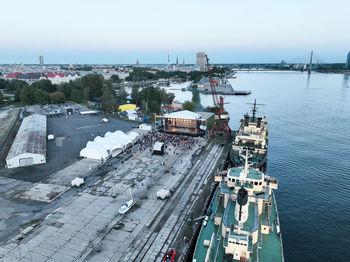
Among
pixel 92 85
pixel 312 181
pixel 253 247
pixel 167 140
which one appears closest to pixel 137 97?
pixel 92 85

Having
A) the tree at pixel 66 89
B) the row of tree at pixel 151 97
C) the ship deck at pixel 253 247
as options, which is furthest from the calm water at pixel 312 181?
the tree at pixel 66 89

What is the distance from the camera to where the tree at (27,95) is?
110062 millimetres

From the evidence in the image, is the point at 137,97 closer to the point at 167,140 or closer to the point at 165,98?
the point at 165,98

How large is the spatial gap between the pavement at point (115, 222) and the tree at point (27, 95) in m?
92.5

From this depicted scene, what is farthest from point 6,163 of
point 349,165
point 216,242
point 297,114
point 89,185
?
point 297,114

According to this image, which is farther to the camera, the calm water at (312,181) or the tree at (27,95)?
the tree at (27,95)

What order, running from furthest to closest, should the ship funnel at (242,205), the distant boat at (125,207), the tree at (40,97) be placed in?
the tree at (40,97) → the distant boat at (125,207) → the ship funnel at (242,205)

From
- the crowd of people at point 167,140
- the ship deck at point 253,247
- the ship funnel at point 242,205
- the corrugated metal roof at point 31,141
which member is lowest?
the ship deck at point 253,247

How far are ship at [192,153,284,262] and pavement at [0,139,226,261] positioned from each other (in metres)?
5.21

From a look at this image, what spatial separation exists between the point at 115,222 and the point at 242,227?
16935 mm

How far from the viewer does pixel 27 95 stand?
364 feet

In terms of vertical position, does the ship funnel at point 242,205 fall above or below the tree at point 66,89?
below

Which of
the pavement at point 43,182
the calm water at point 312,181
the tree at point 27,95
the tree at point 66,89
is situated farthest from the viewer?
the tree at point 66,89

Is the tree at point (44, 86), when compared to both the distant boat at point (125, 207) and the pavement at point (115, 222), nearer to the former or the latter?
the pavement at point (115, 222)
